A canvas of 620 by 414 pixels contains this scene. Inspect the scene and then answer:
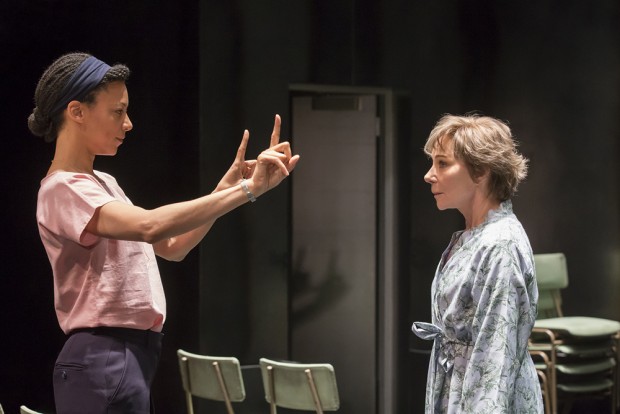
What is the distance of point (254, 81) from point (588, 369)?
2504 mm

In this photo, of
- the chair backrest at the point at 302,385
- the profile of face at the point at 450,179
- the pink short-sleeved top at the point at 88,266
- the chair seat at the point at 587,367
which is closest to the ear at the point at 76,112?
the pink short-sleeved top at the point at 88,266

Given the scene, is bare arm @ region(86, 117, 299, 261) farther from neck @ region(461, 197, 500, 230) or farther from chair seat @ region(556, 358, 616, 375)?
chair seat @ region(556, 358, 616, 375)

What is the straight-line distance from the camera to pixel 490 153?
8.91 ft

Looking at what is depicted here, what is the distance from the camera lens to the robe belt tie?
268cm

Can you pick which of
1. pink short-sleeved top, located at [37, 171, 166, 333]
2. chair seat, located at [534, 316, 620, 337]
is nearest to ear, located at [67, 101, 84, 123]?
pink short-sleeved top, located at [37, 171, 166, 333]

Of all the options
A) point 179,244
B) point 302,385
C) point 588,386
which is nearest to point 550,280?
point 588,386

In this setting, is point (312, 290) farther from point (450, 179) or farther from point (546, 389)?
point (450, 179)

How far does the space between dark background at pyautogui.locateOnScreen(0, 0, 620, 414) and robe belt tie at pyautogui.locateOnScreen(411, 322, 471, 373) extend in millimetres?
3165

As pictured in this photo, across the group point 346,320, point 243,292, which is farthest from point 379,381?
point 243,292

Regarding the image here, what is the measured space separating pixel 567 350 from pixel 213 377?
219 cm

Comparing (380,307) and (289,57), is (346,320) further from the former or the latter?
(289,57)

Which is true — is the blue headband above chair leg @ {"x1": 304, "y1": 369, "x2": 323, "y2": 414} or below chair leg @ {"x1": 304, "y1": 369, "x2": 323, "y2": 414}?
above

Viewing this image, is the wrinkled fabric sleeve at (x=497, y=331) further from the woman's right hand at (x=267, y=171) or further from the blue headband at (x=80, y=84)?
the blue headband at (x=80, y=84)

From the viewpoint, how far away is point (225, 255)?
5.88 metres
